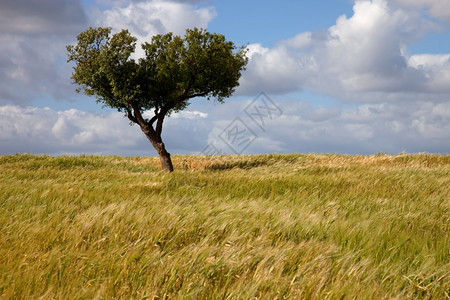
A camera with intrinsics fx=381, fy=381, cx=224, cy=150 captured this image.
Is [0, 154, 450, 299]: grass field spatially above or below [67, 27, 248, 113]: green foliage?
below

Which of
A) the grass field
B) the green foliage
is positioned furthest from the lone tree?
the grass field

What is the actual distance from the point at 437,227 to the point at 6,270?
6.99m

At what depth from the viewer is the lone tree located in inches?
1038

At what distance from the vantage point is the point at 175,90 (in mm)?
28734

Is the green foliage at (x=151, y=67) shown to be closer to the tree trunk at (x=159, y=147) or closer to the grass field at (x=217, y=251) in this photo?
the tree trunk at (x=159, y=147)

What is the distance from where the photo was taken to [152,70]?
90.0ft

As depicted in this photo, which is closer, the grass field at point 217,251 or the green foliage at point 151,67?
the grass field at point 217,251

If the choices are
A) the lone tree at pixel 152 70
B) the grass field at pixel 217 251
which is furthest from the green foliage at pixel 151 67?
the grass field at pixel 217 251

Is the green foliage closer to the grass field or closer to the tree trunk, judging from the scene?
the tree trunk

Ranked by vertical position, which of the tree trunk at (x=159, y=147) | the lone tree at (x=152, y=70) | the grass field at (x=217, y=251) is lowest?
the grass field at (x=217, y=251)

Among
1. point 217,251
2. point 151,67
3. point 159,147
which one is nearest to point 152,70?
point 151,67

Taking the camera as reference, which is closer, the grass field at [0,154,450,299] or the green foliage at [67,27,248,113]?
the grass field at [0,154,450,299]

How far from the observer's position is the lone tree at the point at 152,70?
86.5 feet

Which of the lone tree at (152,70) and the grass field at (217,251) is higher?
the lone tree at (152,70)
